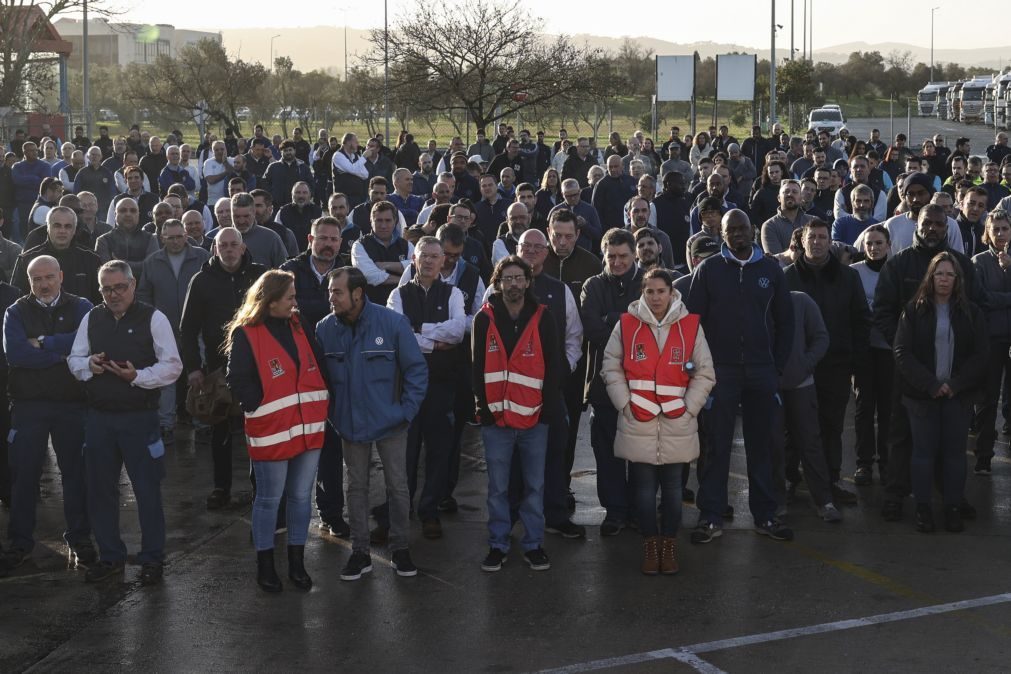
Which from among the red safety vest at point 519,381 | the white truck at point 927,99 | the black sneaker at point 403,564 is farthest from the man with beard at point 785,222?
the white truck at point 927,99

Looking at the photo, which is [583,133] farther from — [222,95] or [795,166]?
[795,166]

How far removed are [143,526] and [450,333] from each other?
2.30 m

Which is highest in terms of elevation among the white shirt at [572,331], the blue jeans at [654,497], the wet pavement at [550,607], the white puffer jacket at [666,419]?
the white shirt at [572,331]

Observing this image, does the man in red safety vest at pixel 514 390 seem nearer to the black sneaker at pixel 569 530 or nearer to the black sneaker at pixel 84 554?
the black sneaker at pixel 569 530

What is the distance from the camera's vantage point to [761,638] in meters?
6.74

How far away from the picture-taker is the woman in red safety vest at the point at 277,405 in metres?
7.49

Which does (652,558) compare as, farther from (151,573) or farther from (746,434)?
(151,573)

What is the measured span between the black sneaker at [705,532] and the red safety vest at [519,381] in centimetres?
138

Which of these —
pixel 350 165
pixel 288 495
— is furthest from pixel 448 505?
pixel 350 165

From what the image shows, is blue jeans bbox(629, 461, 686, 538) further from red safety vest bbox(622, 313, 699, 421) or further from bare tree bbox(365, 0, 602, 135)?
bare tree bbox(365, 0, 602, 135)

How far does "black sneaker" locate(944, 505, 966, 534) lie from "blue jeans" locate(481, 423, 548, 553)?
283cm

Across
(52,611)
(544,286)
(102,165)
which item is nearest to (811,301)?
(544,286)

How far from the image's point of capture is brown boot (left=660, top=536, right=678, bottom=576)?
783 centimetres

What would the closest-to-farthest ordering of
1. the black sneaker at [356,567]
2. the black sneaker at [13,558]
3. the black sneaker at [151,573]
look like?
1. the black sneaker at [151,573]
2. the black sneaker at [356,567]
3. the black sneaker at [13,558]
